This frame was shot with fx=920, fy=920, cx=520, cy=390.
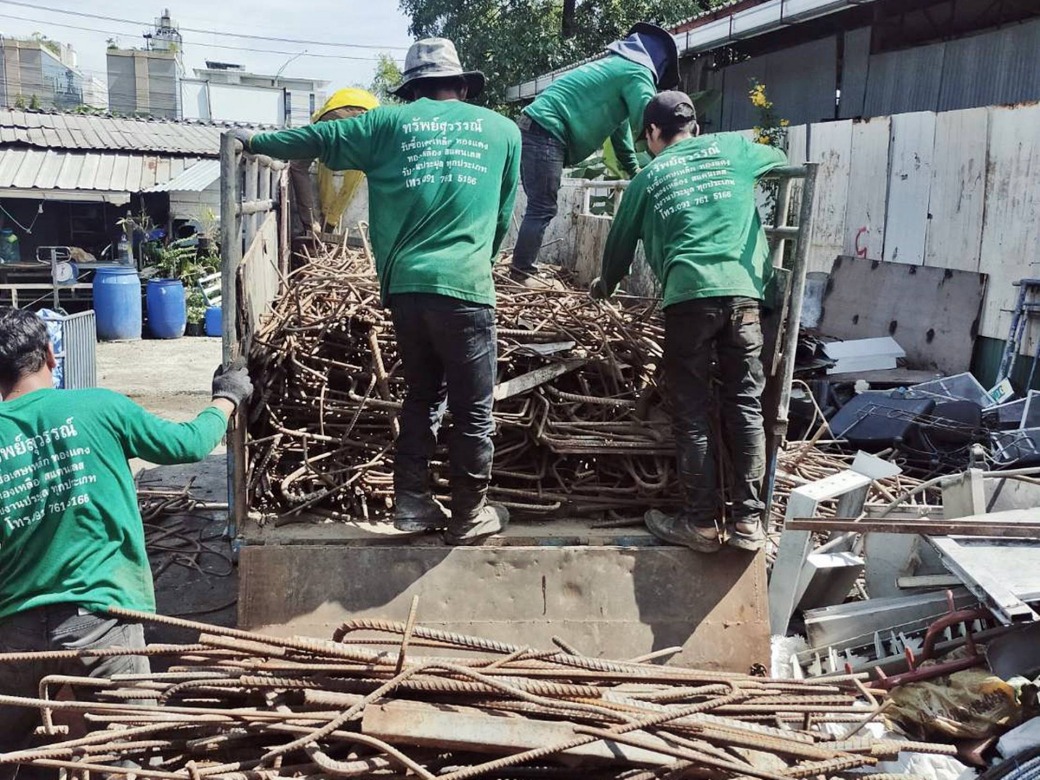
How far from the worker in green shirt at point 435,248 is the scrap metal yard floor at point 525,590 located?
176 mm

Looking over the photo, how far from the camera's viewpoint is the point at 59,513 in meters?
2.88

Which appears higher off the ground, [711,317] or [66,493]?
[711,317]

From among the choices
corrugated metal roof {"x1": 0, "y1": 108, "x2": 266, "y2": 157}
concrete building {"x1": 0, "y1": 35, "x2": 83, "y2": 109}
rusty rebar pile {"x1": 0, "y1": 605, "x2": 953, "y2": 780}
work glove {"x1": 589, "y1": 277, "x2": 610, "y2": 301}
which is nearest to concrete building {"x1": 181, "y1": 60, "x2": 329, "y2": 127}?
concrete building {"x1": 0, "y1": 35, "x2": 83, "y2": 109}

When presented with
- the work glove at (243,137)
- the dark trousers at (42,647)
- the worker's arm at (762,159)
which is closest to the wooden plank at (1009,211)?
the worker's arm at (762,159)

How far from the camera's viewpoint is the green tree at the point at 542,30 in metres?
19.8

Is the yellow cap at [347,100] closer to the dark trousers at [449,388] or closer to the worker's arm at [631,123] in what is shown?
the worker's arm at [631,123]

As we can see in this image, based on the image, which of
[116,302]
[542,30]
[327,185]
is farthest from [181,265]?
[327,185]

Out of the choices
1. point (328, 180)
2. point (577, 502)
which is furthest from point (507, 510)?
point (328, 180)

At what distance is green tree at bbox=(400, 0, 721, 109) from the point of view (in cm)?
1980

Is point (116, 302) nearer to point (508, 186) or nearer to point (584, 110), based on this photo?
point (584, 110)

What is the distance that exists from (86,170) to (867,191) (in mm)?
15188

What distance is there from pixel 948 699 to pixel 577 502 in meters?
1.79

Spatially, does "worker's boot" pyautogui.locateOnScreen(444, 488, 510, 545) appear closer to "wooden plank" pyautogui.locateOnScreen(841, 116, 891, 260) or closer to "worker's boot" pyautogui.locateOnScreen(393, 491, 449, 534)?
"worker's boot" pyautogui.locateOnScreen(393, 491, 449, 534)

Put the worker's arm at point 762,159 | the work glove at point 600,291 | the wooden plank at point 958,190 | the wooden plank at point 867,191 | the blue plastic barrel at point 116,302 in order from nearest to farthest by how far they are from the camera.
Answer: the worker's arm at point 762,159, the work glove at point 600,291, the wooden plank at point 958,190, the wooden plank at point 867,191, the blue plastic barrel at point 116,302
